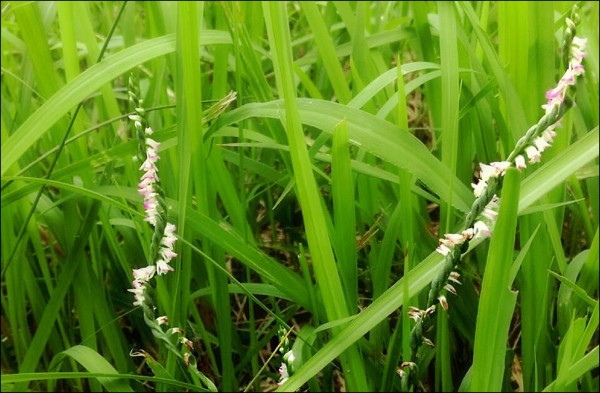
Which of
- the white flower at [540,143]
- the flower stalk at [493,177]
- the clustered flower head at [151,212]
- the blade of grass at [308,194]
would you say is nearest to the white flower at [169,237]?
the clustered flower head at [151,212]

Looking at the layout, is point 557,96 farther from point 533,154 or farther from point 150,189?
point 150,189

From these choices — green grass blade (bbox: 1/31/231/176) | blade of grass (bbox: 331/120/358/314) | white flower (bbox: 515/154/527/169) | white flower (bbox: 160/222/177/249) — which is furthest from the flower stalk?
green grass blade (bbox: 1/31/231/176)

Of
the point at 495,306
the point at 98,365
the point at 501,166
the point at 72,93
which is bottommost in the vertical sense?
the point at 98,365

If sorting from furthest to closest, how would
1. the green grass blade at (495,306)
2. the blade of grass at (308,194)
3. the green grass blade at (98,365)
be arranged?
the green grass blade at (98,365), the blade of grass at (308,194), the green grass blade at (495,306)

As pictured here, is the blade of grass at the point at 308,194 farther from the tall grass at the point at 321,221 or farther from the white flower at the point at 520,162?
the white flower at the point at 520,162

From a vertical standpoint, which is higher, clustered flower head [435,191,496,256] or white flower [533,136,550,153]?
white flower [533,136,550,153]

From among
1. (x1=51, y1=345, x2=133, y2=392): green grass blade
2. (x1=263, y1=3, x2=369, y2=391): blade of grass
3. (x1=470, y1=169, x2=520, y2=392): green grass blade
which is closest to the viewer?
(x1=470, y1=169, x2=520, y2=392): green grass blade

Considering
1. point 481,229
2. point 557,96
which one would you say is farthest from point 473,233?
point 557,96

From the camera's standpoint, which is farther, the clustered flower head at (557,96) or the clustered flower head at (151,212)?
the clustered flower head at (151,212)

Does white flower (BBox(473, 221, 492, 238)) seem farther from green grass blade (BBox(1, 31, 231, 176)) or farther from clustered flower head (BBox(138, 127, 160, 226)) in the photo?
green grass blade (BBox(1, 31, 231, 176))

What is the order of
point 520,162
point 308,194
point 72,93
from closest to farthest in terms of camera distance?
point 520,162 < point 308,194 < point 72,93
